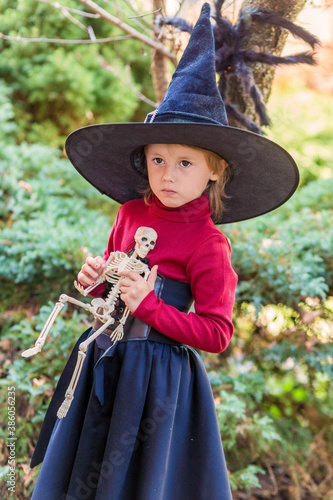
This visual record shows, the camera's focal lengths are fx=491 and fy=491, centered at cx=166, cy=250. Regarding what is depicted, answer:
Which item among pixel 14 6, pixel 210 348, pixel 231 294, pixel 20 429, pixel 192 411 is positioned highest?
pixel 14 6

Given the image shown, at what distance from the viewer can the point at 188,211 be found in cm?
157

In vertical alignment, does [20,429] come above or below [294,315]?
below

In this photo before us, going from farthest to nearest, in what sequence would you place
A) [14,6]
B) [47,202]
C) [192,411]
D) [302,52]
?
[14,6]
[47,202]
[302,52]
[192,411]

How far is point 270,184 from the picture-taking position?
164 centimetres

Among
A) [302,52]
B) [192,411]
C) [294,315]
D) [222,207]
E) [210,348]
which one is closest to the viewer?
[210,348]

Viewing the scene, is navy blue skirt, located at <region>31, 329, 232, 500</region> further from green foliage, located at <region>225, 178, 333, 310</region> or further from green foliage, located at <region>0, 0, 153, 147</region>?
green foliage, located at <region>0, 0, 153, 147</region>

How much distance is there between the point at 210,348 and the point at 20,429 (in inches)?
51.6

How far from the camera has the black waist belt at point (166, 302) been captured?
60.2 inches

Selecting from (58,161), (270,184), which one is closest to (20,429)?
(270,184)

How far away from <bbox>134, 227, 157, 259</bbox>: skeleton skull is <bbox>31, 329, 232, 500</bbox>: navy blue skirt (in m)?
0.29

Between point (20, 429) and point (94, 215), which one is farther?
→ point (94, 215)

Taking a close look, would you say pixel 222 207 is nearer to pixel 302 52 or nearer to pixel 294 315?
pixel 302 52

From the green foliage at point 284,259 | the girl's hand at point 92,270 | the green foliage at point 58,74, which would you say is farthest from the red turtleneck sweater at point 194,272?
the green foliage at point 58,74

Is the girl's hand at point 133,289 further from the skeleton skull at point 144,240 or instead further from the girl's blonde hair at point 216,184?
the girl's blonde hair at point 216,184
